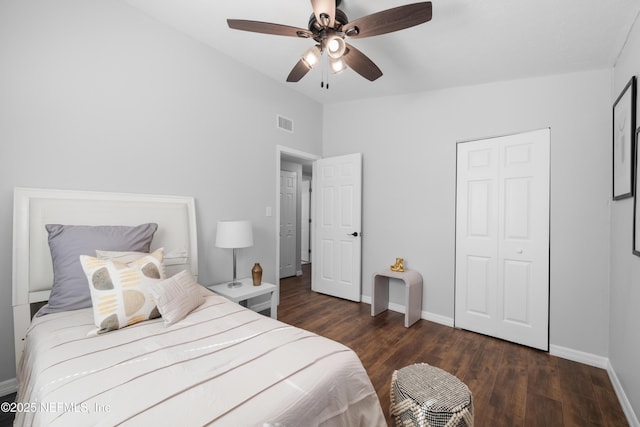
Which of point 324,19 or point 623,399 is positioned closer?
point 324,19

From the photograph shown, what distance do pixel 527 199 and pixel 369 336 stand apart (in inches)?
80.2

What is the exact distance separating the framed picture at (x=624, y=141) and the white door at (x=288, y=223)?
4.20m

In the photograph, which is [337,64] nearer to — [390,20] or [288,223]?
→ [390,20]

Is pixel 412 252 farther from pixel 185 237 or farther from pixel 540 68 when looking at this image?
pixel 185 237

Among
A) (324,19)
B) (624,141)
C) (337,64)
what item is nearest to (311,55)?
(337,64)

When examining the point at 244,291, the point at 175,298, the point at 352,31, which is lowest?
the point at 244,291

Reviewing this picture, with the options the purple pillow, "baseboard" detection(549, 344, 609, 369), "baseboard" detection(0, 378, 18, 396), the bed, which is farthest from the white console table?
"baseboard" detection(0, 378, 18, 396)

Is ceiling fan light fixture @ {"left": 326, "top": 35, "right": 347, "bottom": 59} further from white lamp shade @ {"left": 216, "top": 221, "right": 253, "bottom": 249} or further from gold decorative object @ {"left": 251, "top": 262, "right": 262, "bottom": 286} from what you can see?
gold decorative object @ {"left": 251, "top": 262, "right": 262, "bottom": 286}

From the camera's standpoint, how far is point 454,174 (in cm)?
314

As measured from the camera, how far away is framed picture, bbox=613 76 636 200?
1.81 metres

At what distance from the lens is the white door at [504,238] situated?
264 cm

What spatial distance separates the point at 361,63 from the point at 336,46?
0.37 meters

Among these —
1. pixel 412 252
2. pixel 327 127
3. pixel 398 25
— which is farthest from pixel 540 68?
pixel 327 127

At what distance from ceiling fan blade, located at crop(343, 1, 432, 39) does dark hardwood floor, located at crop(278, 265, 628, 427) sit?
2.37 m
